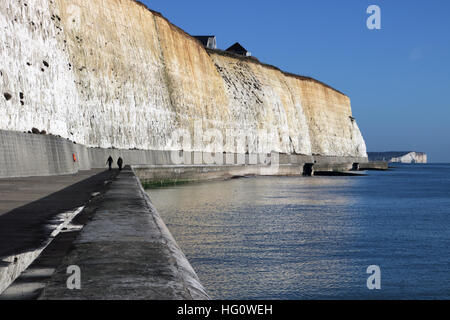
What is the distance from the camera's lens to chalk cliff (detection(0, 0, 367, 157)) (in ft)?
78.3

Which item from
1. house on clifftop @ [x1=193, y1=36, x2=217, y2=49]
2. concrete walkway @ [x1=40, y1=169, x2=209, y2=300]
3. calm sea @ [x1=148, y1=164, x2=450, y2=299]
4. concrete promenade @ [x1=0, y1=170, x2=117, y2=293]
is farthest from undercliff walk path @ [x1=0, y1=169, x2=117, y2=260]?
house on clifftop @ [x1=193, y1=36, x2=217, y2=49]

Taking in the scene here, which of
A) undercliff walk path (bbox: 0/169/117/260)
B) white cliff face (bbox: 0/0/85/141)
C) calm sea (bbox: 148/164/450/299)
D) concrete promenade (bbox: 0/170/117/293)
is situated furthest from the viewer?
white cliff face (bbox: 0/0/85/141)

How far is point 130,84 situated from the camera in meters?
45.1

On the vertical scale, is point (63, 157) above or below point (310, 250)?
above

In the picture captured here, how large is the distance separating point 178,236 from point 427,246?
588 centimetres

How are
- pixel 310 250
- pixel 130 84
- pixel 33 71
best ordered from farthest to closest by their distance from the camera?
pixel 130 84 < pixel 33 71 < pixel 310 250

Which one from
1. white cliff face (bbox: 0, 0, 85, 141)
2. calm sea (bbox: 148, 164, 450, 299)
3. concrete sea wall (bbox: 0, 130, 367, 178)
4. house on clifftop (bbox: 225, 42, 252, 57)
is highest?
house on clifftop (bbox: 225, 42, 252, 57)

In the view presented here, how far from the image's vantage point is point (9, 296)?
11.2 feet

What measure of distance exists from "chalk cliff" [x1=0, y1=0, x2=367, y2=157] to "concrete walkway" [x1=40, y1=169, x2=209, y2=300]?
1611cm

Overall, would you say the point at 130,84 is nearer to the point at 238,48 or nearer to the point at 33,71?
the point at 33,71

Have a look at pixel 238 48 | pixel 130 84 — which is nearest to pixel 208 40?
pixel 238 48

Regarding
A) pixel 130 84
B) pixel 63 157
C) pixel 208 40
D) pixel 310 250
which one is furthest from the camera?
pixel 208 40

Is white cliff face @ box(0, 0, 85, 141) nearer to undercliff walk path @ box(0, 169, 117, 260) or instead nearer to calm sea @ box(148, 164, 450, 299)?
calm sea @ box(148, 164, 450, 299)

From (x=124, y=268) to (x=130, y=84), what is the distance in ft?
140
